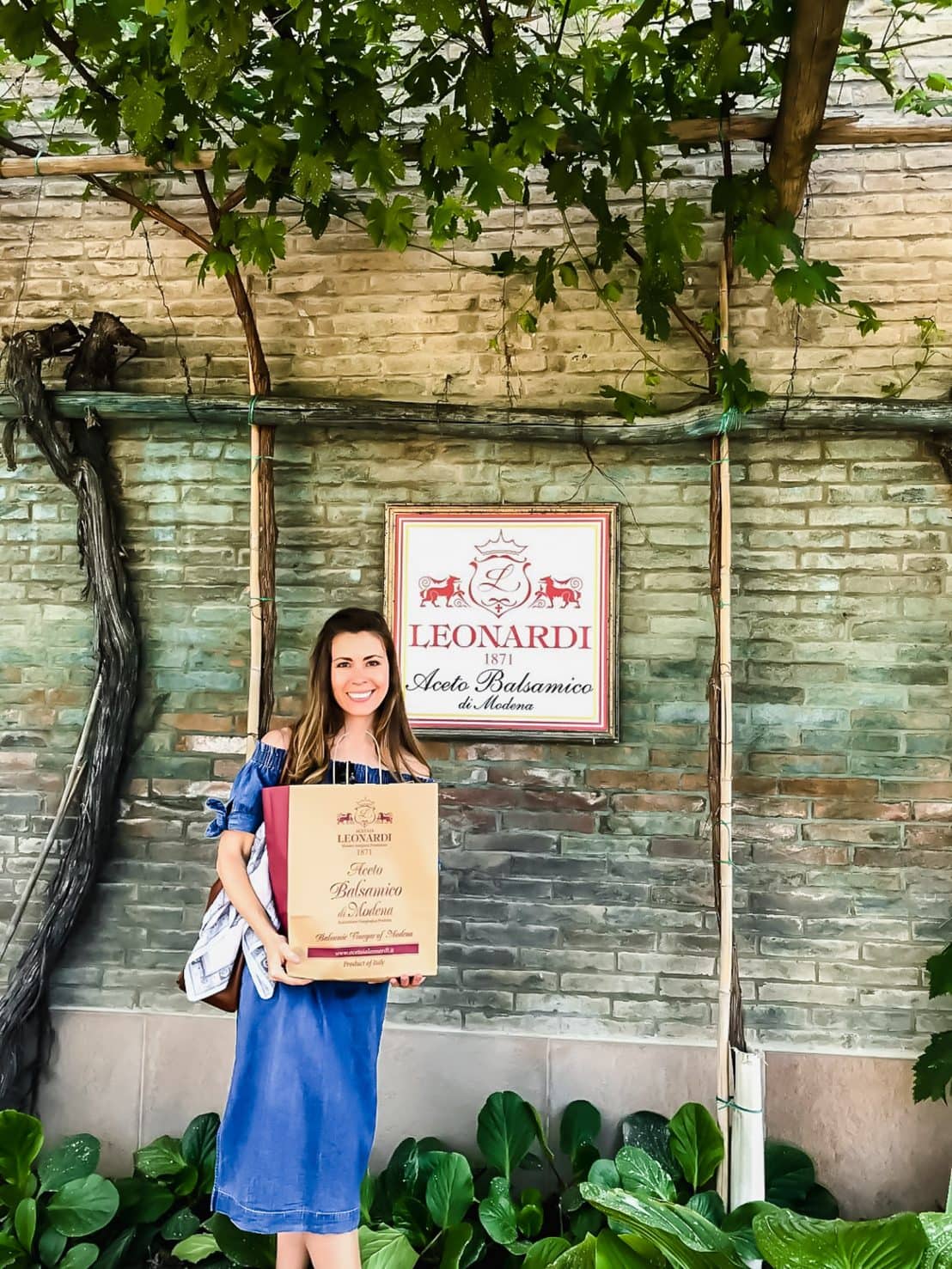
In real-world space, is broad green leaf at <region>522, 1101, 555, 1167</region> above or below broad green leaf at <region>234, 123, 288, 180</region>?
below

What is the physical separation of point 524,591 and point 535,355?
2.30ft

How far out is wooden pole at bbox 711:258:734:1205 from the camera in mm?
2320

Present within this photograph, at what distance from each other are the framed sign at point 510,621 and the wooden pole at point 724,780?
329 mm

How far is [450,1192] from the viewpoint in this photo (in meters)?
2.39

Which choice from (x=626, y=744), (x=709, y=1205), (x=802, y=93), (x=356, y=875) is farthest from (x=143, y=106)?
(x=709, y=1205)

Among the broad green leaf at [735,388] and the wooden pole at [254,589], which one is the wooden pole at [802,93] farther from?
the wooden pole at [254,589]

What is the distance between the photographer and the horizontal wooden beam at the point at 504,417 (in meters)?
2.54

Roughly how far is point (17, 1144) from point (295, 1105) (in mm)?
1083

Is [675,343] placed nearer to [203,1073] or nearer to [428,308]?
[428,308]

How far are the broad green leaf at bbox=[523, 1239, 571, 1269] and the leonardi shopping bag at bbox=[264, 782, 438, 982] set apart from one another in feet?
2.28

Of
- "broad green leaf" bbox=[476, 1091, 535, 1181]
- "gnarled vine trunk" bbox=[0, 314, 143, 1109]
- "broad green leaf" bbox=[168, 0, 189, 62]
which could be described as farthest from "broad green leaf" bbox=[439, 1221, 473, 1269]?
"broad green leaf" bbox=[168, 0, 189, 62]

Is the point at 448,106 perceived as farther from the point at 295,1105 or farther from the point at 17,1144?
the point at 17,1144

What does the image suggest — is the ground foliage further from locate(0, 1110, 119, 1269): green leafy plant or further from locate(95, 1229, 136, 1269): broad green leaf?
locate(95, 1229, 136, 1269): broad green leaf

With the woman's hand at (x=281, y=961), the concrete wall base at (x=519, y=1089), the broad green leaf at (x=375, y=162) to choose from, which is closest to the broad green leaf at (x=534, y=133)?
the broad green leaf at (x=375, y=162)
